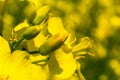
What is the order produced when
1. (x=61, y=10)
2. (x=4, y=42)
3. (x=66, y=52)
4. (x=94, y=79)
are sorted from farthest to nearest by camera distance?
(x=61, y=10), (x=94, y=79), (x=66, y=52), (x=4, y=42)

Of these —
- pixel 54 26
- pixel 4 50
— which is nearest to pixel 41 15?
pixel 54 26

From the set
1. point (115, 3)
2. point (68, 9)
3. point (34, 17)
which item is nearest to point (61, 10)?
point (68, 9)

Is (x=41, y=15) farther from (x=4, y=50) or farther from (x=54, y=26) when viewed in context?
(x=4, y=50)

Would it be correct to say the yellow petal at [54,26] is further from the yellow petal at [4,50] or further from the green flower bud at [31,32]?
the yellow petal at [4,50]

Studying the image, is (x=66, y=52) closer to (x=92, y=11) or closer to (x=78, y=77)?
(x=78, y=77)

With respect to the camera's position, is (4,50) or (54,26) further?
(54,26)
